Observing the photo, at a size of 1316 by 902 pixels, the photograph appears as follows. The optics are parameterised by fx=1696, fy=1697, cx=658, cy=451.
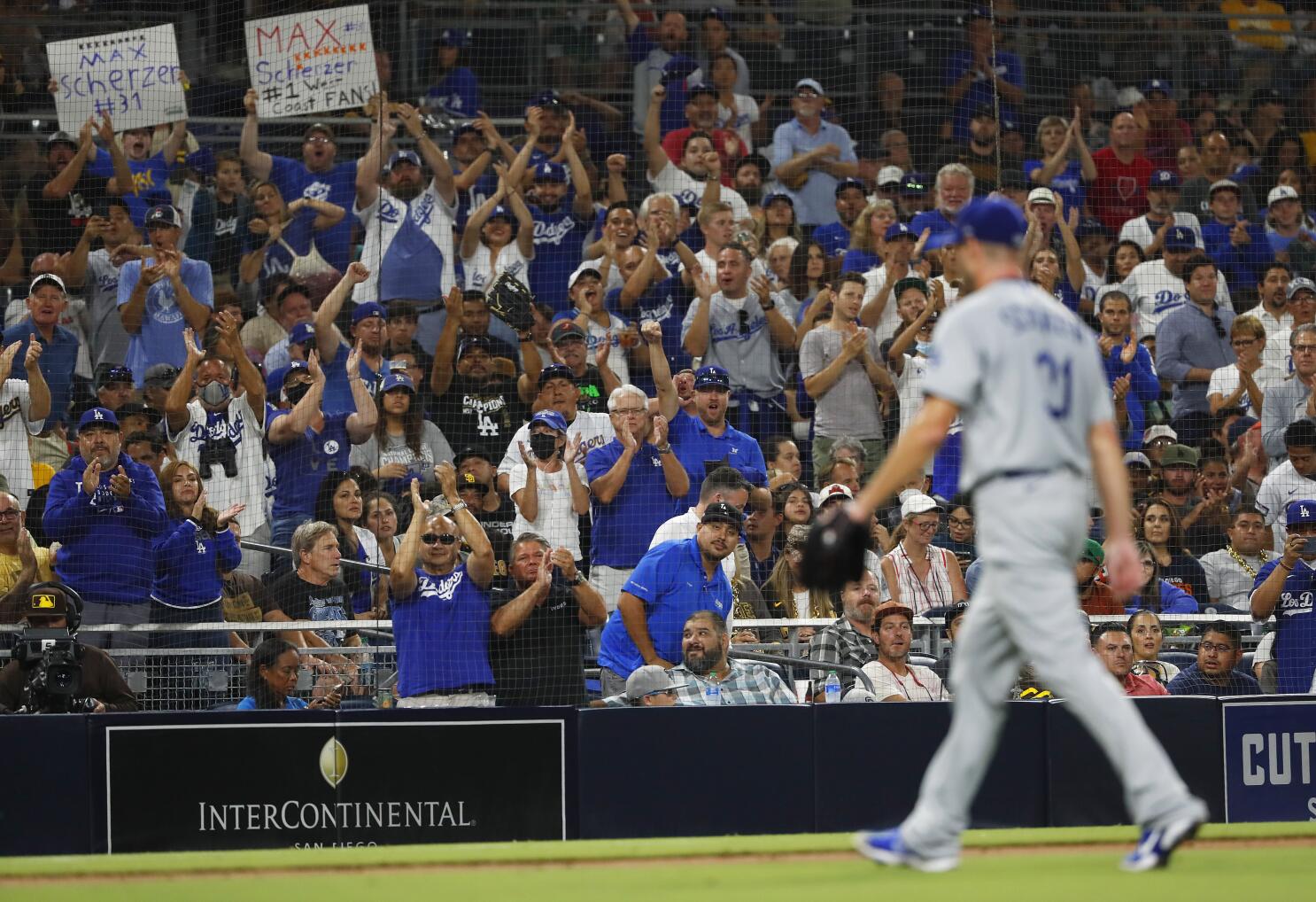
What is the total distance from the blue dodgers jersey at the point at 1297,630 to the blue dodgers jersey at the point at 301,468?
5.89 m

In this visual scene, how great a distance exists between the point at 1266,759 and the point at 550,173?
22.1 feet

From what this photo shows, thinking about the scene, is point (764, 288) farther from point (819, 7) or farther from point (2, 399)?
point (2, 399)

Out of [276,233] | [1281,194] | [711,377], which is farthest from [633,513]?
[1281,194]

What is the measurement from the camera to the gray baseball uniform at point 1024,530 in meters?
4.64

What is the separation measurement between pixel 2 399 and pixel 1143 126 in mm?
9484

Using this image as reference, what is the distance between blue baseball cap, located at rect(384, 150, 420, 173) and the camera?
12656mm

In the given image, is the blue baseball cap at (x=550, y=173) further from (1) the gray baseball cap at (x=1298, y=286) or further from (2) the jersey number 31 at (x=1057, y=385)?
(2) the jersey number 31 at (x=1057, y=385)

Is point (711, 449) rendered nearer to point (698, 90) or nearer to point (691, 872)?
point (698, 90)

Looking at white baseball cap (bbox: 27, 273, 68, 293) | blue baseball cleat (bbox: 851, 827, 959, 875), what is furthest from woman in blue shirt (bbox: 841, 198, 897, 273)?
blue baseball cleat (bbox: 851, 827, 959, 875)

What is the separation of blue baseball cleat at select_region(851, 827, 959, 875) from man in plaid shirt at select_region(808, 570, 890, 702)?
4312 millimetres

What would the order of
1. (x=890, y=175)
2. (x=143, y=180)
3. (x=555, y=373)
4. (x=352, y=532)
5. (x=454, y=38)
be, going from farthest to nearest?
1. (x=454, y=38)
2. (x=890, y=175)
3. (x=143, y=180)
4. (x=555, y=373)
5. (x=352, y=532)

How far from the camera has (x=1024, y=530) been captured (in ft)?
15.4

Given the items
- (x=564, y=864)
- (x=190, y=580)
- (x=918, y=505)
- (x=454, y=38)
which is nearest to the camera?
(x=564, y=864)

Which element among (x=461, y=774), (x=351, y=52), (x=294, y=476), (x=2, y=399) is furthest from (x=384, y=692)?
(x=351, y=52)
